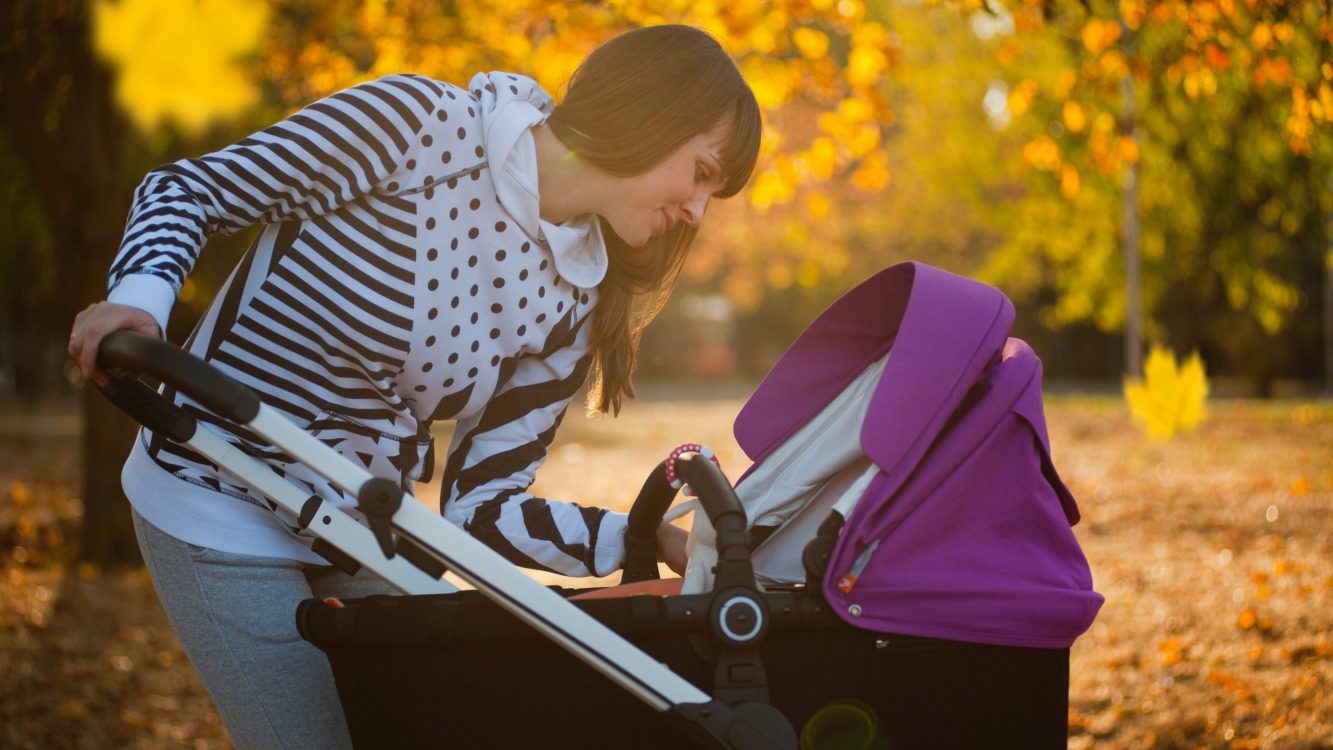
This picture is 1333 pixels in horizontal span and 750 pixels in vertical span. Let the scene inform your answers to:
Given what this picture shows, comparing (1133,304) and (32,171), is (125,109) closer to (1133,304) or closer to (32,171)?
(32,171)

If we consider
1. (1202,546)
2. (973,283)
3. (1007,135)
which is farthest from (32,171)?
(1007,135)

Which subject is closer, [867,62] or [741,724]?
[741,724]

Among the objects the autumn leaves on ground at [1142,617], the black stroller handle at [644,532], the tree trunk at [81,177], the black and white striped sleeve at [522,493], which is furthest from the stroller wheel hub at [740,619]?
the tree trunk at [81,177]

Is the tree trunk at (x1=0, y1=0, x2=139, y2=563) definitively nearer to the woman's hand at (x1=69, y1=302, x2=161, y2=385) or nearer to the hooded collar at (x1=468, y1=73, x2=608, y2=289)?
the hooded collar at (x1=468, y1=73, x2=608, y2=289)

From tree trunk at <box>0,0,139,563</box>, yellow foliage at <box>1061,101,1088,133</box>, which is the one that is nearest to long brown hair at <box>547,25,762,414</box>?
yellow foliage at <box>1061,101,1088,133</box>

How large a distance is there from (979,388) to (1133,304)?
42.6 feet

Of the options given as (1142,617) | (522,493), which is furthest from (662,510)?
(1142,617)

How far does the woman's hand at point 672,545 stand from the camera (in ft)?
7.08

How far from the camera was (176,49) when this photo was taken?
26.9 feet

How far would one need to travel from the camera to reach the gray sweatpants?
1.90 meters

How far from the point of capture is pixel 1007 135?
1631 cm

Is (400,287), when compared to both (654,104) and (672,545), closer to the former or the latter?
(654,104)

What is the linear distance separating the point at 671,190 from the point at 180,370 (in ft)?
2.80

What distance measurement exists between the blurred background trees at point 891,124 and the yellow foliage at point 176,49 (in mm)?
25
